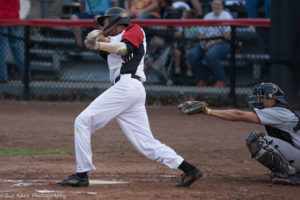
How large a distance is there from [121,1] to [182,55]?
2185mm

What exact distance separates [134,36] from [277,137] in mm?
1774

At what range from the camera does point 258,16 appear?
1171cm

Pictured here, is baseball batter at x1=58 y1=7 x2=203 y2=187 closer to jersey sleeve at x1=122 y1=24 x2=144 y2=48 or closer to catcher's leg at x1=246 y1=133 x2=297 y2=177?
jersey sleeve at x1=122 y1=24 x2=144 y2=48

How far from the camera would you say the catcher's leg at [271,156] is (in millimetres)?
5883

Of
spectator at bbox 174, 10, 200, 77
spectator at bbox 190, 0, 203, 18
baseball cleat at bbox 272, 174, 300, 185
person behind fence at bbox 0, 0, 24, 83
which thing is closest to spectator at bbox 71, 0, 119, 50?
person behind fence at bbox 0, 0, 24, 83

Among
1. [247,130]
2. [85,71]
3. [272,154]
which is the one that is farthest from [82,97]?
[272,154]

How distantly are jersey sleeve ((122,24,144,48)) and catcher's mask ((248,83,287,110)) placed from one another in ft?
4.04

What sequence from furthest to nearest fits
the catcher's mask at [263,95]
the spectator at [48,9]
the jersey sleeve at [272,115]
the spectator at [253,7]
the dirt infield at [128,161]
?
the spectator at [48,9] → the spectator at [253,7] → the catcher's mask at [263,95] → the jersey sleeve at [272,115] → the dirt infield at [128,161]

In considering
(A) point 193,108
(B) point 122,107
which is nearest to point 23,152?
(B) point 122,107

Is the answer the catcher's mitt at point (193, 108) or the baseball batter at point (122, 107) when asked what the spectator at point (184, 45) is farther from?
the catcher's mitt at point (193, 108)

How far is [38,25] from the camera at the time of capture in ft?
37.4

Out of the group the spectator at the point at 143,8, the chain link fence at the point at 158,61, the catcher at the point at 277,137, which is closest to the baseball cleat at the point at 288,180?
the catcher at the point at 277,137

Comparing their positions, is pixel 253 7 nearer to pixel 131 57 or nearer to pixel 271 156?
pixel 271 156

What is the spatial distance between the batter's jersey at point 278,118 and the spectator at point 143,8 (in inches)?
253
